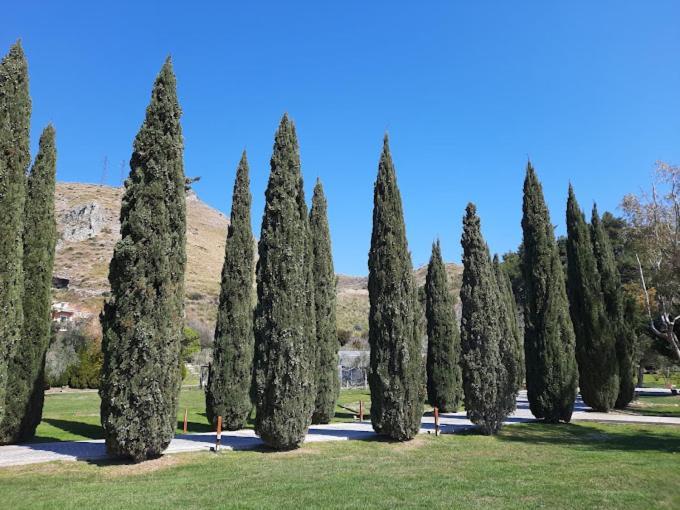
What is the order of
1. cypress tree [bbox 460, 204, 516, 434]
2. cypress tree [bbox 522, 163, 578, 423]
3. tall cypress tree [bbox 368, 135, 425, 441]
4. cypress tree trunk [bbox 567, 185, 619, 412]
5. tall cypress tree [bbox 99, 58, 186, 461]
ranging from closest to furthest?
1. tall cypress tree [bbox 99, 58, 186, 461]
2. tall cypress tree [bbox 368, 135, 425, 441]
3. cypress tree [bbox 460, 204, 516, 434]
4. cypress tree [bbox 522, 163, 578, 423]
5. cypress tree trunk [bbox 567, 185, 619, 412]

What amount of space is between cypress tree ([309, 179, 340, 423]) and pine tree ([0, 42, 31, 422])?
1024 centimetres

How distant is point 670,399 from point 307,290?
26.5 m

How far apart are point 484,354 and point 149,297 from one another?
32.8 feet

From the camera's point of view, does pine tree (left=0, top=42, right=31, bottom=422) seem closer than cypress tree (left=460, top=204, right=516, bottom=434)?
Yes

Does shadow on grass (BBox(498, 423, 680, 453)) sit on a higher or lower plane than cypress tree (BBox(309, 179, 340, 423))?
lower

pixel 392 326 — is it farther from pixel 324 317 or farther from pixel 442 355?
pixel 442 355

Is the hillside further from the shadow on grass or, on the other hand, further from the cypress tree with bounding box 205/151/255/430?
the shadow on grass

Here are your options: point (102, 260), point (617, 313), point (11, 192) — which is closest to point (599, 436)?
point (617, 313)

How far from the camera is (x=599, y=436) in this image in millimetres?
14734

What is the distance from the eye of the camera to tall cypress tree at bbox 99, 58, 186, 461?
998cm

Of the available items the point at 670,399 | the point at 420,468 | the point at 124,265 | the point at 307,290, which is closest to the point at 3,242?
the point at 124,265

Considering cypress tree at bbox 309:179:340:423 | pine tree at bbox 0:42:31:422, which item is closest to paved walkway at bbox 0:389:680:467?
cypress tree at bbox 309:179:340:423

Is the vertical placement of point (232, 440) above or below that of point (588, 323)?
below

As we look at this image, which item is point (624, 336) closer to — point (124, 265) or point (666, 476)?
point (666, 476)
